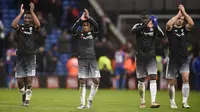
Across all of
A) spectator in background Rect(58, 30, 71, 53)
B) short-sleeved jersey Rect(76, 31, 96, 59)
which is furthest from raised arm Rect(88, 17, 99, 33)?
spectator in background Rect(58, 30, 71, 53)

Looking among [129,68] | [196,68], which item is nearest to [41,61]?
[129,68]

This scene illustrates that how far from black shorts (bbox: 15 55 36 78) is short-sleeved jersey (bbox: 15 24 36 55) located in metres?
0.17

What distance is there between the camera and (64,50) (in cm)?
3856

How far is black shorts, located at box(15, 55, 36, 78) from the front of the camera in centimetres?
2031

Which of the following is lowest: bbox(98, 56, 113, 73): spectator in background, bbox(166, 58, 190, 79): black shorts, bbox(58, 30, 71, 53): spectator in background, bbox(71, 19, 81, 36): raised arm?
bbox(98, 56, 113, 73): spectator in background

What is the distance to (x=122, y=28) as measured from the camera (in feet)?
131

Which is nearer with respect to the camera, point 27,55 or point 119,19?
point 27,55

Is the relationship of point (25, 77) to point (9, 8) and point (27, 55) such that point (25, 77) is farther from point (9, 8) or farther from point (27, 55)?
point (9, 8)

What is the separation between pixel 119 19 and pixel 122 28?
0.62 m

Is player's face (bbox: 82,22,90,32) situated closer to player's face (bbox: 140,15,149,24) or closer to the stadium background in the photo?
player's face (bbox: 140,15,149,24)

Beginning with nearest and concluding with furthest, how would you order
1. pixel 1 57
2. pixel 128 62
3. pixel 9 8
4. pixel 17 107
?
pixel 17 107 → pixel 128 62 → pixel 1 57 → pixel 9 8

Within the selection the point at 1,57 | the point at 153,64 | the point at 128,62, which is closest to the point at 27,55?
the point at 153,64

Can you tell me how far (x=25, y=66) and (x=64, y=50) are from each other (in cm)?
1817

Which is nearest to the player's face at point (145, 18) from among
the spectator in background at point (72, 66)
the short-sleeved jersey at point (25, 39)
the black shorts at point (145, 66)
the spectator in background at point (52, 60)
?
the black shorts at point (145, 66)
